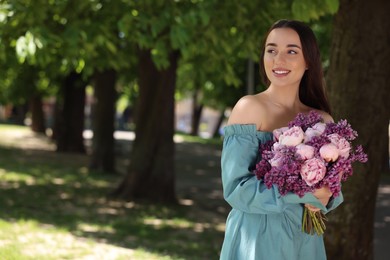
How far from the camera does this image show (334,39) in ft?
20.3

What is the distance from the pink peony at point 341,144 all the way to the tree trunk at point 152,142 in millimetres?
10006

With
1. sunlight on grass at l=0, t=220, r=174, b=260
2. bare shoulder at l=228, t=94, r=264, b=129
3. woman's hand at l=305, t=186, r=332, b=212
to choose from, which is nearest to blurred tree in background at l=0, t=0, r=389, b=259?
sunlight on grass at l=0, t=220, r=174, b=260

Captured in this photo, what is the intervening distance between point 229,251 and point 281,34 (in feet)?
3.46

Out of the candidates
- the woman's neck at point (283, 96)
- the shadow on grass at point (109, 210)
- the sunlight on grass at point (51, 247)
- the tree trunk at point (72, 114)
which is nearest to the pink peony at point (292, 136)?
the woman's neck at point (283, 96)

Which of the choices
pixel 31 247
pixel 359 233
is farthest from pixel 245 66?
pixel 359 233

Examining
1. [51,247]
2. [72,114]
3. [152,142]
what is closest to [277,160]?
[51,247]

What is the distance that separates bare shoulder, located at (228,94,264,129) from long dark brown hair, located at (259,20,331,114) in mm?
322

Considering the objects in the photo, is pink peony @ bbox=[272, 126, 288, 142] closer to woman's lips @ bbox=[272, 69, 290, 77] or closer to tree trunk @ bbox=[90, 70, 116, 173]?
woman's lips @ bbox=[272, 69, 290, 77]

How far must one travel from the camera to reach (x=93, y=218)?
10.9m

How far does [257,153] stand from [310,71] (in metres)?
0.54

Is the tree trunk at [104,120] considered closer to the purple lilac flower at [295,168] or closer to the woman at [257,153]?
the woman at [257,153]

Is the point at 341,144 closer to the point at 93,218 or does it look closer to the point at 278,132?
the point at 278,132

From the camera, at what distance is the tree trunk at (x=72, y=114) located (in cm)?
2373

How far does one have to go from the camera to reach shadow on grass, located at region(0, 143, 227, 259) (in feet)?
30.4
